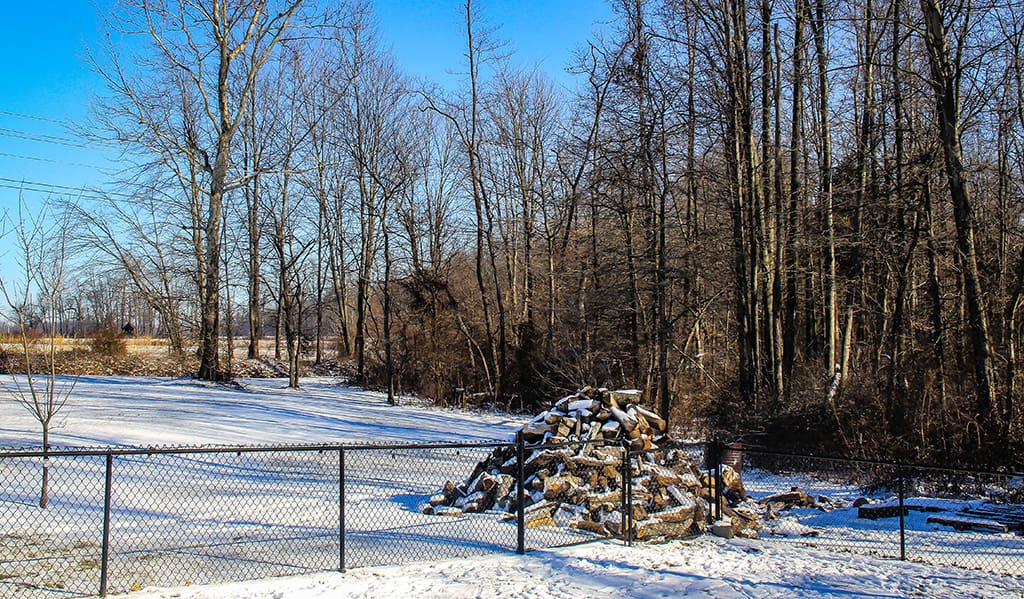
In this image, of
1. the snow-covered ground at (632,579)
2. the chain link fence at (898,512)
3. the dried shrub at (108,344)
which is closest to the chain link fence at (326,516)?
the chain link fence at (898,512)

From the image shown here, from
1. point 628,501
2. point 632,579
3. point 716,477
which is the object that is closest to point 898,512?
point 716,477

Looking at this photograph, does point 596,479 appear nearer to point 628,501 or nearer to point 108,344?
point 628,501

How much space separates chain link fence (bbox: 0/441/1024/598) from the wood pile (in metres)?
0.16

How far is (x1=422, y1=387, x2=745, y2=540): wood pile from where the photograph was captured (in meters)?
9.36

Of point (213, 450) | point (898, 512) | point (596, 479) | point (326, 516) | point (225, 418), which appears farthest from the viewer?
point (225, 418)

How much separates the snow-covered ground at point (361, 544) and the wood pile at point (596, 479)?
1.60ft

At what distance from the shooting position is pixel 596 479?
10.2 metres

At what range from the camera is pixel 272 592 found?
6109 mm

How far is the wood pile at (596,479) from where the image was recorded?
936cm

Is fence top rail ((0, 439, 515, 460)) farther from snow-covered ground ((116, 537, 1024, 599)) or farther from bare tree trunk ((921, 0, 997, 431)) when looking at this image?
bare tree trunk ((921, 0, 997, 431))

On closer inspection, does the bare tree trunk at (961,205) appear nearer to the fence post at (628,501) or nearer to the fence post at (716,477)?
the fence post at (716,477)

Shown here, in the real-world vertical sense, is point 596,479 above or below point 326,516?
above

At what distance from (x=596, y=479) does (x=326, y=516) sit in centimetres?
382

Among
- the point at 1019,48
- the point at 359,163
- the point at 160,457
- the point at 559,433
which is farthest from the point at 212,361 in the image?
the point at 1019,48
